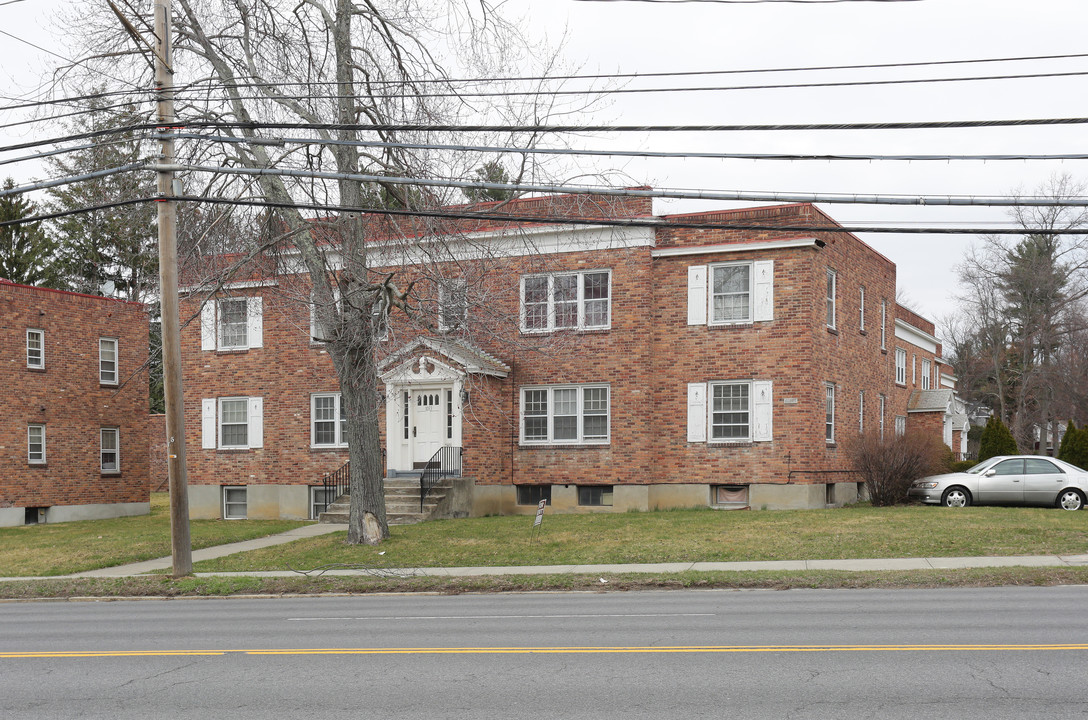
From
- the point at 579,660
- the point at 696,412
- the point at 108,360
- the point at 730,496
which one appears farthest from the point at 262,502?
the point at 579,660

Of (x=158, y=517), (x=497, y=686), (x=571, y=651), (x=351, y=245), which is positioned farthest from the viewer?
(x=158, y=517)

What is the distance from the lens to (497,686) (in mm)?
8336

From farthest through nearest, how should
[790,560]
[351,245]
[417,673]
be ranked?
[351,245] → [790,560] → [417,673]

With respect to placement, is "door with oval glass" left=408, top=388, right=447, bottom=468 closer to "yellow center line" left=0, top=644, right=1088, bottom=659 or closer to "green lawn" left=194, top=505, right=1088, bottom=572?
"green lawn" left=194, top=505, right=1088, bottom=572

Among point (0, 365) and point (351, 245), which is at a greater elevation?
point (351, 245)

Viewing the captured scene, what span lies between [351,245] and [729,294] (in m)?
11.1

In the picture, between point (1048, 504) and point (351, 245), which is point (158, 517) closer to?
point (351, 245)

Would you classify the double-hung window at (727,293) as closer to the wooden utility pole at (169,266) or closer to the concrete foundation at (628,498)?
the concrete foundation at (628,498)

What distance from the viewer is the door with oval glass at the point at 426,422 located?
2806cm

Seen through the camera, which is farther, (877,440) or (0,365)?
(0,365)

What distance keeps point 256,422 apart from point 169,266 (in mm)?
15065

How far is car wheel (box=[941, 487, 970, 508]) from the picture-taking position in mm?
25344

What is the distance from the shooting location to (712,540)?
1994 centimetres

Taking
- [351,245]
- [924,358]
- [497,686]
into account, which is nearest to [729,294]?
[351,245]
